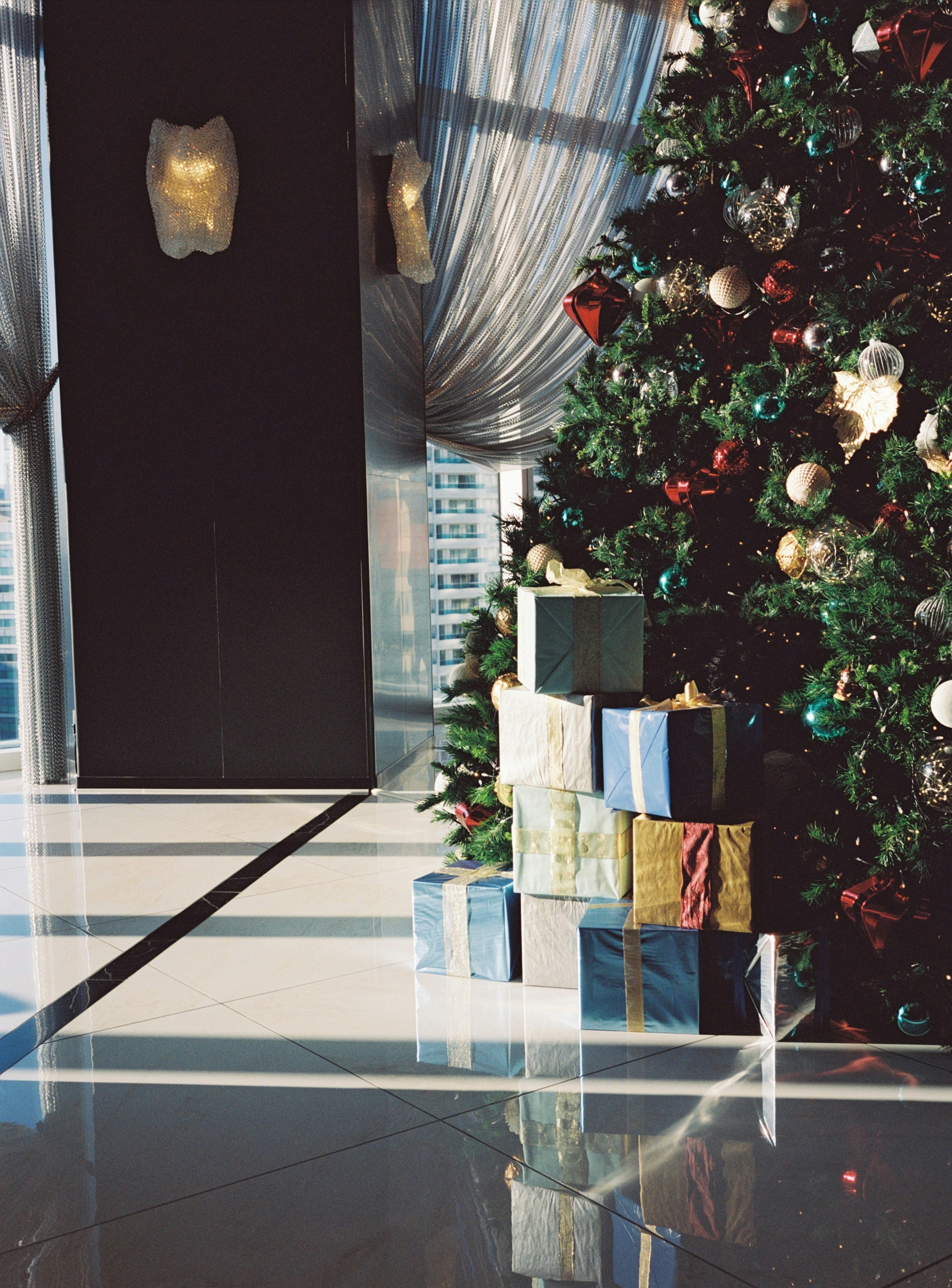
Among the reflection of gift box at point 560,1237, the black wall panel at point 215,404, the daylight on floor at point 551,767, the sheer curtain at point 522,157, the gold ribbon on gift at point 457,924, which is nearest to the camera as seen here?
the reflection of gift box at point 560,1237

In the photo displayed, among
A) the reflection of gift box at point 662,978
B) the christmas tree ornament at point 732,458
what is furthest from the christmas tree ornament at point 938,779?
the christmas tree ornament at point 732,458

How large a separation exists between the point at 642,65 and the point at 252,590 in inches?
124

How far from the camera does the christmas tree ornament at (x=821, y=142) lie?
2256mm

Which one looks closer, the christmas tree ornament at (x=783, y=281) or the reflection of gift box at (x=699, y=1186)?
the reflection of gift box at (x=699, y=1186)

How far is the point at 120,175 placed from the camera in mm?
4727

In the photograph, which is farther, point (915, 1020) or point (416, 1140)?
point (915, 1020)

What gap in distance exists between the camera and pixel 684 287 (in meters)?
2.49

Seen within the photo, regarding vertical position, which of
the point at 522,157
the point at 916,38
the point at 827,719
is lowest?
the point at 827,719

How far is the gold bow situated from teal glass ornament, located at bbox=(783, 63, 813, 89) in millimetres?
1235

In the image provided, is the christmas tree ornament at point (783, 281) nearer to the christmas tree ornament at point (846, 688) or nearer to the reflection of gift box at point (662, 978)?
the christmas tree ornament at point (846, 688)

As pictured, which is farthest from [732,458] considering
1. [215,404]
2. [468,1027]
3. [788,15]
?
[215,404]

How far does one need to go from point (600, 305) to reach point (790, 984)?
1.54 metres

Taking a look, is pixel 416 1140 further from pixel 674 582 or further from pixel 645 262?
pixel 645 262

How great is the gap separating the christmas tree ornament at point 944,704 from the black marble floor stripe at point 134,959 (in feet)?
5.67
